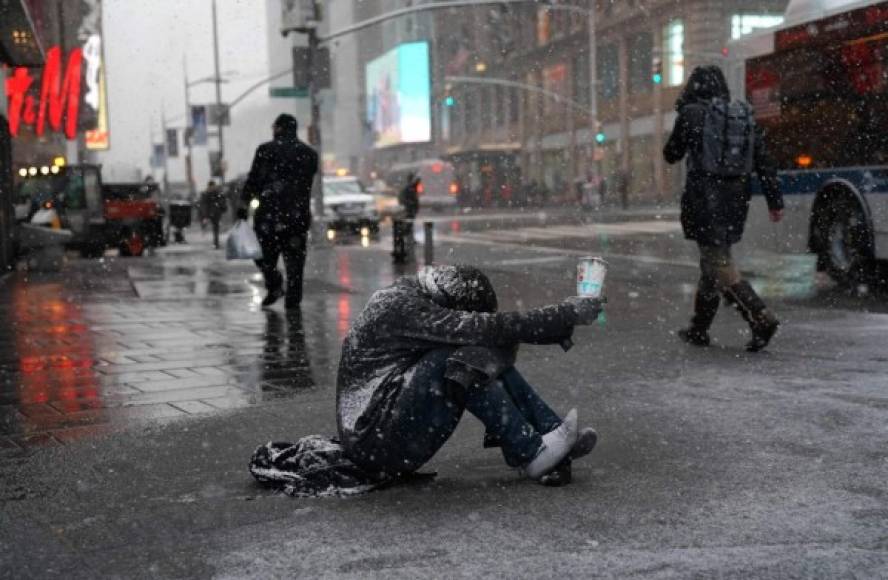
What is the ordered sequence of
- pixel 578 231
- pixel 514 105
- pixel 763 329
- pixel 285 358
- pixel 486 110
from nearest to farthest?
pixel 763 329
pixel 285 358
pixel 578 231
pixel 514 105
pixel 486 110

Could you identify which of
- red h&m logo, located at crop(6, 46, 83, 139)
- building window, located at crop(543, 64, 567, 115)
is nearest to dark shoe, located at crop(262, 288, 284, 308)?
red h&m logo, located at crop(6, 46, 83, 139)

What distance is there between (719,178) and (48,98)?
32157 millimetres

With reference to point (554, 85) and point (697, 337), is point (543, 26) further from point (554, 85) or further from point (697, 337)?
point (697, 337)

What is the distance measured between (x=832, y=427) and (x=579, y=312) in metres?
2.05

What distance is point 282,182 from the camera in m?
10.8

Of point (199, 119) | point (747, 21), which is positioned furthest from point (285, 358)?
point (747, 21)

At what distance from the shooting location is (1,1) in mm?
14148

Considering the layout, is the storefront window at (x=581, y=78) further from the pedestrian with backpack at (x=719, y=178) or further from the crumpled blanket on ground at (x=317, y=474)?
the crumpled blanket on ground at (x=317, y=474)

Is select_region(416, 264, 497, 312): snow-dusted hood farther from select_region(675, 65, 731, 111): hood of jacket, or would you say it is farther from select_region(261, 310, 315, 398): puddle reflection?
select_region(675, 65, 731, 111): hood of jacket

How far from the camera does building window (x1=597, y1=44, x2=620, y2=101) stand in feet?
193

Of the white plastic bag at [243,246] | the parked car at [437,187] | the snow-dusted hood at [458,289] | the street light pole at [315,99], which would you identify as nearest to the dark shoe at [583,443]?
the snow-dusted hood at [458,289]

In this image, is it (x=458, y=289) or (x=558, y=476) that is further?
(x=558, y=476)

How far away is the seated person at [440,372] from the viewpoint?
400 cm

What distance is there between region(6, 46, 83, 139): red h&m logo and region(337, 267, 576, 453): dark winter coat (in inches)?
1196
